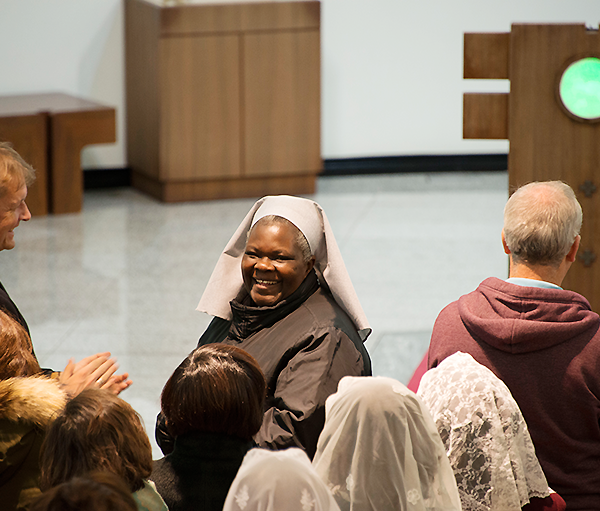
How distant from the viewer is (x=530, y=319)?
2.12m

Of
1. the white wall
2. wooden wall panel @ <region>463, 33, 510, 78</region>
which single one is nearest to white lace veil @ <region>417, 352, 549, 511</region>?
wooden wall panel @ <region>463, 33, 510, 78</region>

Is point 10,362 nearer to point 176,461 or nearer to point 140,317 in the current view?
point 176,461

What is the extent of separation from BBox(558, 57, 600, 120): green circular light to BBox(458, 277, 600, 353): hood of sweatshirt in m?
1.27

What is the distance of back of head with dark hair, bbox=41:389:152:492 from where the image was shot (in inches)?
59.9

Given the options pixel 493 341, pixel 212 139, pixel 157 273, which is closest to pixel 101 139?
pixel 212 139

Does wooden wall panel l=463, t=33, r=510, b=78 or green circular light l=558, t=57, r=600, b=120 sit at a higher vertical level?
wooden wall panel l=463, t=33, r=510, b=78

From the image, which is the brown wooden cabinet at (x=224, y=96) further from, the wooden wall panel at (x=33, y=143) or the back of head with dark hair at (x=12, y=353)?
the back of head with dark hair at (x=12, y=353)

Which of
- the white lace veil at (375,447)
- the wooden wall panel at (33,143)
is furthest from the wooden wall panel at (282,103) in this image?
the white lace veil at (375,447)

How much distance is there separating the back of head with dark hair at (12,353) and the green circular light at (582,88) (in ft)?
6.89

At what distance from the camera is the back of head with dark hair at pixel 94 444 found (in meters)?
1.52

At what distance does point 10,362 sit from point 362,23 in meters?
7.42

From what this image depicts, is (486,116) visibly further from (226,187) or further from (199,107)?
(226,187)

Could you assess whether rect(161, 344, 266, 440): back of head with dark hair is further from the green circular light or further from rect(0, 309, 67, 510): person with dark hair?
the green circular light

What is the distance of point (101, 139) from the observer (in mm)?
7523
